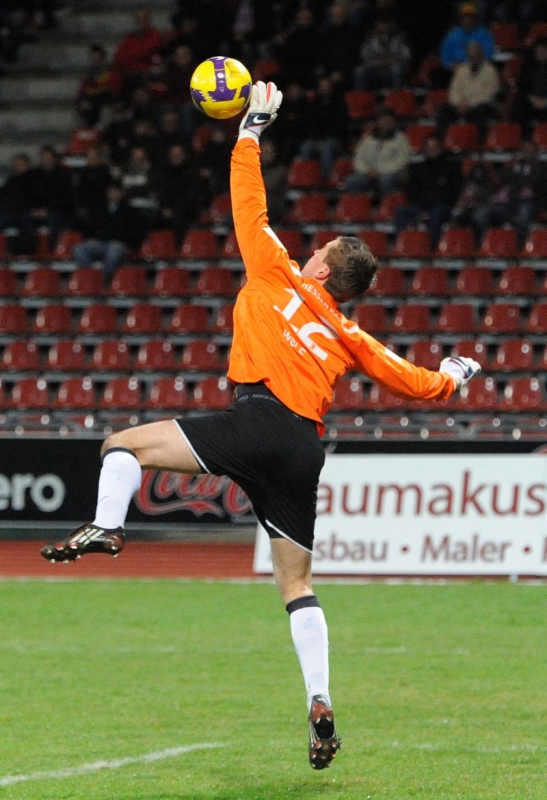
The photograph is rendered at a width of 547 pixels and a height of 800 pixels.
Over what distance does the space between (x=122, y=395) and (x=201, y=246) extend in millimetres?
2912

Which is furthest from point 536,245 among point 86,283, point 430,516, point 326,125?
point 86,283

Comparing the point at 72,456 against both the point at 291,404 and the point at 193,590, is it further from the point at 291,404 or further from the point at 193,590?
the point at 291,404

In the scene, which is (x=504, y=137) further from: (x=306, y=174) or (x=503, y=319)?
(x=503, y=319)

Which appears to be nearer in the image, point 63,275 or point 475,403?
point 475,403

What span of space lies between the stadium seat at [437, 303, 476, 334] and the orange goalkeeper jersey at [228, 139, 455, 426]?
12368 millimetres

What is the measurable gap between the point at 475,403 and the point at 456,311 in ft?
5.50

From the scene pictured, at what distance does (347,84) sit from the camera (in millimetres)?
20828

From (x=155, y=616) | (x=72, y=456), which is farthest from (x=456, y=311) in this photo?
(x=155, y=616)

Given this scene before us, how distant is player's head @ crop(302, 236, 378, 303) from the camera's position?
19.1 ft

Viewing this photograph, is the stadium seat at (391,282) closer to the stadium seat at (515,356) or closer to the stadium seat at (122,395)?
the stadium seat at (515,356)

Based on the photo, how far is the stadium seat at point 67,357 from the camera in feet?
62.9

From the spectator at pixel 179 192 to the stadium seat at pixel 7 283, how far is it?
93.6 inches

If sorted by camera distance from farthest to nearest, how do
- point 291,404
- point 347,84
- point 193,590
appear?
point 347,84, point 193,590, point 291,404

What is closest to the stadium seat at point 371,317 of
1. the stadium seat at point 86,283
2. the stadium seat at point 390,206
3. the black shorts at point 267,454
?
the stadium seat at point 390,206
